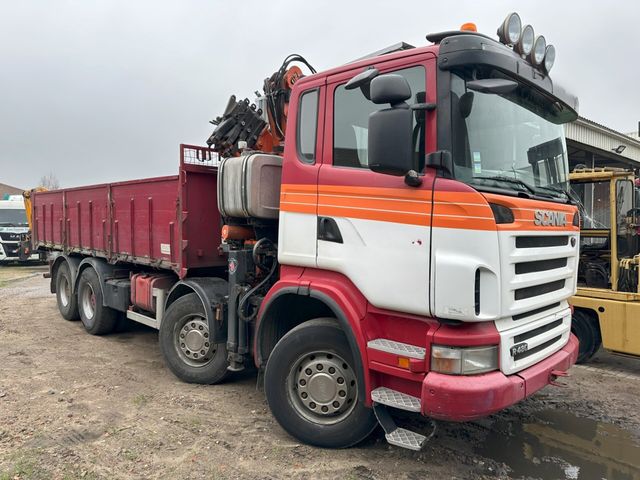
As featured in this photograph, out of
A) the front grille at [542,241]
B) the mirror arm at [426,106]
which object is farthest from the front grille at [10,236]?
the front grille at [542,241]

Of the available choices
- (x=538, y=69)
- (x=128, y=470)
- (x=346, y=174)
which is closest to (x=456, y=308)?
(x=346, y=174)

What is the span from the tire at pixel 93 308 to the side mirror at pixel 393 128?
17.7ft

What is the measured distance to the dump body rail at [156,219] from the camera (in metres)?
5.29

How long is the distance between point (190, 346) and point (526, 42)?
415 centimetres

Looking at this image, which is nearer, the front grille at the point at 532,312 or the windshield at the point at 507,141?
the windshield at the point at 507,141

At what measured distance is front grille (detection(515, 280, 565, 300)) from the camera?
127 inches

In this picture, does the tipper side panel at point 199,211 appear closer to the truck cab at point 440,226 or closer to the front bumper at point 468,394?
the truck cab at point 440,226

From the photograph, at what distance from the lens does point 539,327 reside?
11.5 feet

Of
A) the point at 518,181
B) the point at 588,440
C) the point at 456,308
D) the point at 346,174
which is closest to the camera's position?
the point at 456,308

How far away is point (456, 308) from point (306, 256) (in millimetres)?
1282

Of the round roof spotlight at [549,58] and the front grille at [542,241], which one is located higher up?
the round roof spotlight at [549,58]

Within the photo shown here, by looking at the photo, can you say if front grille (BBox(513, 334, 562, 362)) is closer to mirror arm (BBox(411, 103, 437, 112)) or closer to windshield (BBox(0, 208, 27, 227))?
mirror arm (BBox(411, 103, 437, 112))

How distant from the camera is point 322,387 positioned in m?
3.76

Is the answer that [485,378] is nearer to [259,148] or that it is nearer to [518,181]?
[518,181]
